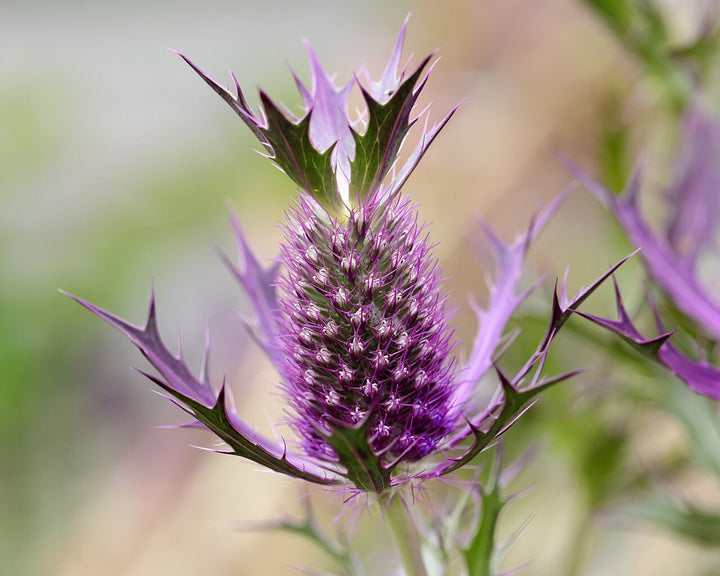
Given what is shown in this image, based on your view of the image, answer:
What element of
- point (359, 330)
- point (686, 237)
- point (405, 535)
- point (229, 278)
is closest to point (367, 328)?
point (359, 330)

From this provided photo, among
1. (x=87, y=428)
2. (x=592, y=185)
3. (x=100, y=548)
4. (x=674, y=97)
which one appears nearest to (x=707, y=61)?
(x=674, y=97)

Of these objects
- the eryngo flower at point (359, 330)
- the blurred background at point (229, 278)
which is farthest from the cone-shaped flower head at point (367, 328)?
the blurred background at point (229, 278)

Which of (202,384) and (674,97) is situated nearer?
(202,384)

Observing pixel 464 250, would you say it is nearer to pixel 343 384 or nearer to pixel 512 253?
pixel 512 253

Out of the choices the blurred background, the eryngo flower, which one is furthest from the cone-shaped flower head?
the blurred background

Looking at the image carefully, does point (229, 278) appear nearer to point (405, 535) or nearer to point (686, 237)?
point (686, 237)
